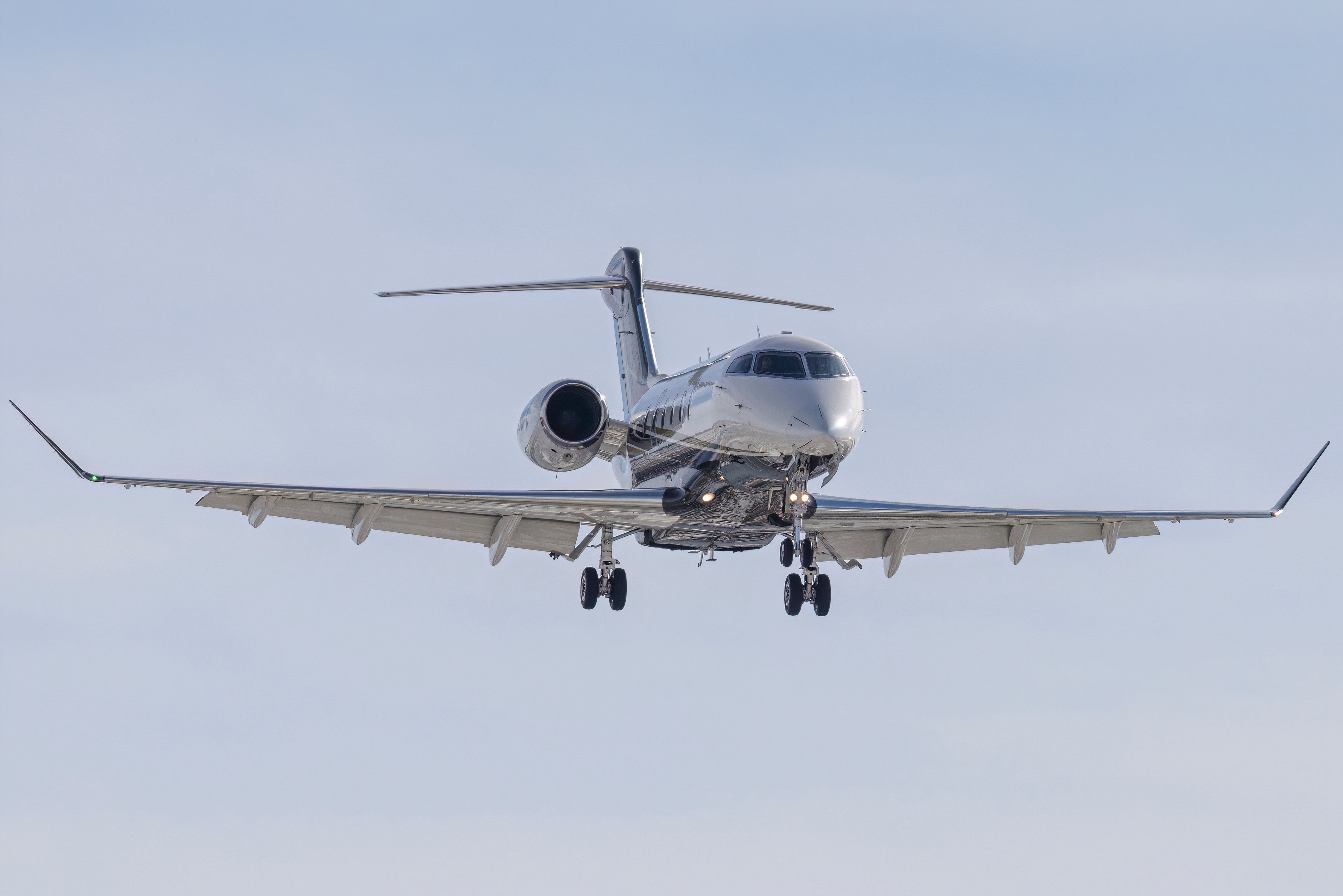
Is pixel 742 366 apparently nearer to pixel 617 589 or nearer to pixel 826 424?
pixel 826 424

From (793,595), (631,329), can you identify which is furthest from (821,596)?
(631,329)

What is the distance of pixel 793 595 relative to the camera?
22359 mm

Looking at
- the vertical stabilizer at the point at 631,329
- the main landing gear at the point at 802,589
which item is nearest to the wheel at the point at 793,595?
the main landing gear at the point at 802,589

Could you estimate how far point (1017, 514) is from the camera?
2395cm

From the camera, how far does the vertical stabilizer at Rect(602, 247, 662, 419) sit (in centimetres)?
3014

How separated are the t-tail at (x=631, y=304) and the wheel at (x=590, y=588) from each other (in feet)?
14.3

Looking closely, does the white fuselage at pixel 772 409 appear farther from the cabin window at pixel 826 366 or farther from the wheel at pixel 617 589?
the wheel at pixel 617 589

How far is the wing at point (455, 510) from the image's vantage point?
20672mm

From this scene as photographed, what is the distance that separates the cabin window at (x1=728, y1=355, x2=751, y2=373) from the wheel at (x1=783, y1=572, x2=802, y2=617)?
3580mm

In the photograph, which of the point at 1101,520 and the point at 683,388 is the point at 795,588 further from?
the point at 1101,520

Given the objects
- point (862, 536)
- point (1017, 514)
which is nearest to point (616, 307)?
point (862, 536)

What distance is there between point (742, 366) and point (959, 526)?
718 centimetres

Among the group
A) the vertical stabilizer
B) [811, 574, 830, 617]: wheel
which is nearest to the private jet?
[811, 574, 830, 617]: wheel

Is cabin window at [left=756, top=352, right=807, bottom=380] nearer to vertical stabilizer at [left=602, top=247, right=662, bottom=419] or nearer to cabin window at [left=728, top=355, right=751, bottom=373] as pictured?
cabin window at [left=728, top=355, right=751, bottom=373]
